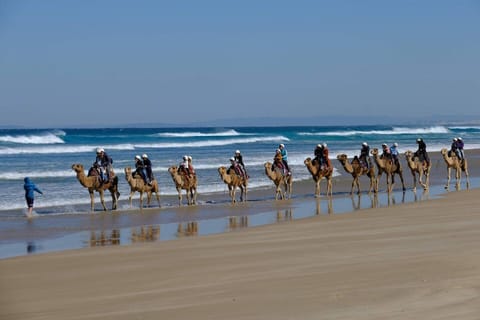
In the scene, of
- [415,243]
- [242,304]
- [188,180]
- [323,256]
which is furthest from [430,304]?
[188,180]

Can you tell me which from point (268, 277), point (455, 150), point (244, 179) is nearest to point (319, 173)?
point (244, 179)

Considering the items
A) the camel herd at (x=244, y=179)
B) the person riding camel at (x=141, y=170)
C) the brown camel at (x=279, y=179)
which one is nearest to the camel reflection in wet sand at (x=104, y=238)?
the camel herd at (x=244, y=179)

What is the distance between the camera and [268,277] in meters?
10.8

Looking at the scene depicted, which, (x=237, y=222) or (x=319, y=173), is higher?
(x=319, y=173)

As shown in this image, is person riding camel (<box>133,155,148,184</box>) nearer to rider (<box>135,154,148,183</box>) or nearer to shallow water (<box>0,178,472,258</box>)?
rider (<box>135,154,148,183</box>)

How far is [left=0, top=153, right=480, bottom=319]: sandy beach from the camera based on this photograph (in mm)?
8945

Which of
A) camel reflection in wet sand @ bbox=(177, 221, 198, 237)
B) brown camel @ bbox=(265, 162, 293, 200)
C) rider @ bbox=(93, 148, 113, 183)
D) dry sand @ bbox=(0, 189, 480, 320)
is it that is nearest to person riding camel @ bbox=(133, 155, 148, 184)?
rider @ bbox=(93, 148, 113, 183)

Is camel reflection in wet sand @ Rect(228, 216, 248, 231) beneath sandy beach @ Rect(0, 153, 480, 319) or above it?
beneath

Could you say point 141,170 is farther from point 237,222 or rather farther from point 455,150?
point 455,150

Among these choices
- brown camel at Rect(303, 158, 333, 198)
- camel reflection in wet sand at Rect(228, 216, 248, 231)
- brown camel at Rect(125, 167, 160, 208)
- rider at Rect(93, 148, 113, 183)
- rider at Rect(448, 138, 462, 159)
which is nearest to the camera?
camel reflection in wet sand at Rect(228, 216, 248, 231)

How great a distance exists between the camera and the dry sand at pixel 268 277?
29.3 ft

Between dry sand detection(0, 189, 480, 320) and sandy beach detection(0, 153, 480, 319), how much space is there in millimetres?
14

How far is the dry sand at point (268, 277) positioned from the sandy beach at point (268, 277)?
0.05ft

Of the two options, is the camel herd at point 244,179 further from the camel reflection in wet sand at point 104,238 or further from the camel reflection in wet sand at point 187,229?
the camel reflection in wet sand at point 104,238
